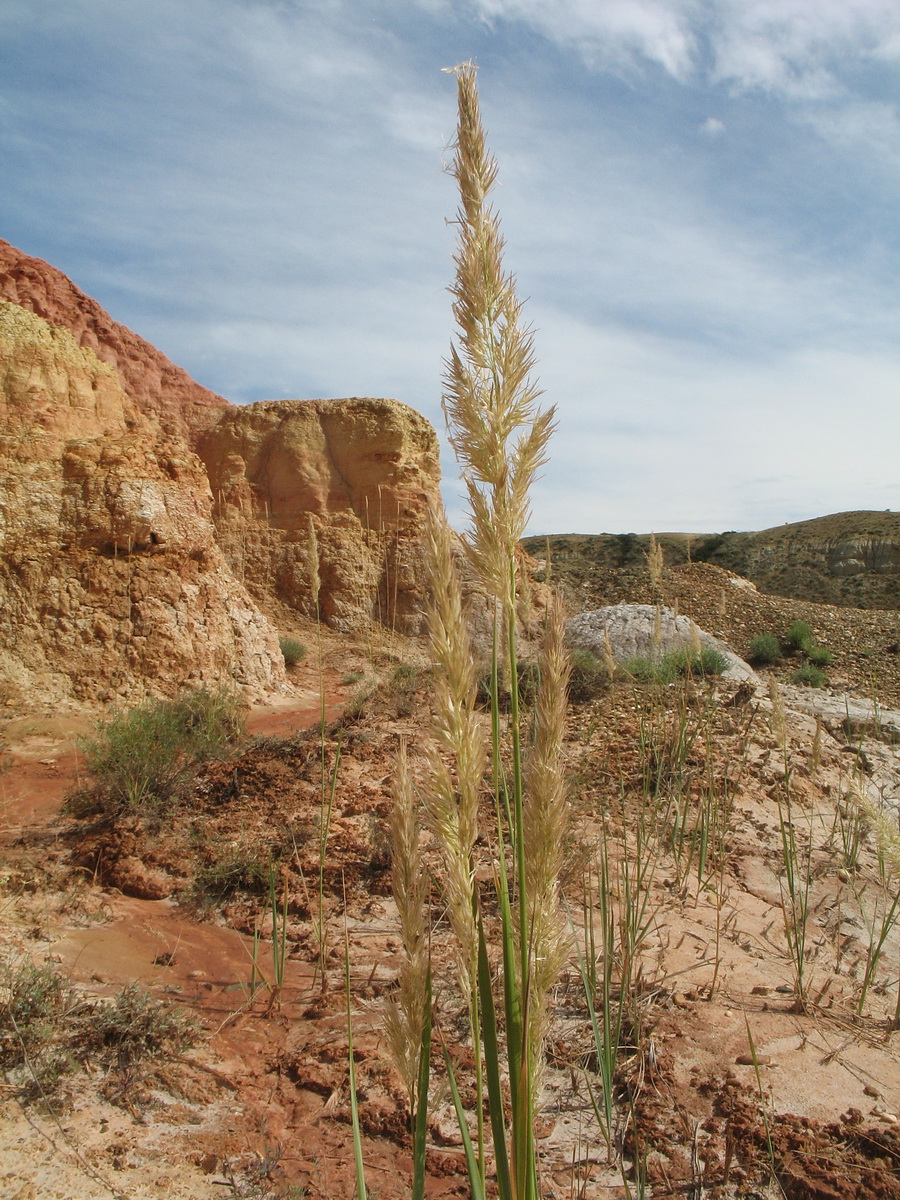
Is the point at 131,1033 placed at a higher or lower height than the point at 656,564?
lower

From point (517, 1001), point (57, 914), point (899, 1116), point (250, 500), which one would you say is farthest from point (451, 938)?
point (250, 500)

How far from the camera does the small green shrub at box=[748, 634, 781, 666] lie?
14.2 metres

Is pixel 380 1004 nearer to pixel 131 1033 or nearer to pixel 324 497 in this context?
pixel 131 1033

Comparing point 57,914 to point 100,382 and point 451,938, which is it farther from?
point 100,382

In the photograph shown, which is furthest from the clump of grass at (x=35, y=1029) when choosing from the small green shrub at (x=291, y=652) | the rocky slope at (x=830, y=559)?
the rocky slope at (x=830, y=559)

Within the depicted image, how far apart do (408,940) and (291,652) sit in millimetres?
11984

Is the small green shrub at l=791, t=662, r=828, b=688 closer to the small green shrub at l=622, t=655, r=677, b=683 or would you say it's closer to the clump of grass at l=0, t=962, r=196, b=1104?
the small green shrub at l=622, t=655, r=677, b=683

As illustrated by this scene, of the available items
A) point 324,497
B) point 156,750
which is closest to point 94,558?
point 156,750

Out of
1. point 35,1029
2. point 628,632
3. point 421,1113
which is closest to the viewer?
point 421,1113

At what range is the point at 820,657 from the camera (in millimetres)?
14156

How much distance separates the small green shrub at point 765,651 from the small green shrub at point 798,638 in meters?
0.73

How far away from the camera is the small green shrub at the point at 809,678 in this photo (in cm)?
1244

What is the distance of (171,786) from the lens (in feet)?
17.4

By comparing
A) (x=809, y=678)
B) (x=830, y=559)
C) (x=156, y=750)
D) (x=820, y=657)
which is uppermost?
(x=830, y=559)
